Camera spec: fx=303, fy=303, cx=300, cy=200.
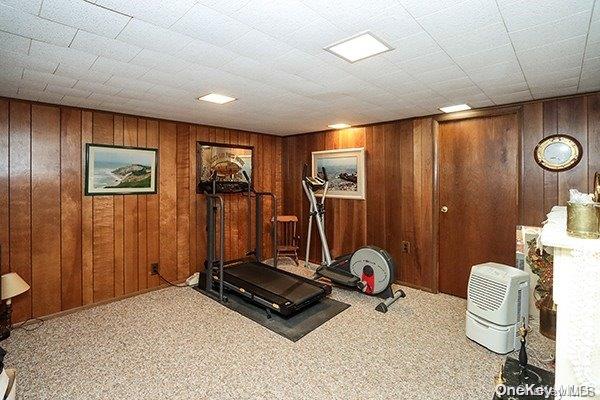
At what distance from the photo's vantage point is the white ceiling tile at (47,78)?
2.27 metres

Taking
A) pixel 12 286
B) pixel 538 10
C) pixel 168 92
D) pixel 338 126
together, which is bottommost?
pixel 12 286

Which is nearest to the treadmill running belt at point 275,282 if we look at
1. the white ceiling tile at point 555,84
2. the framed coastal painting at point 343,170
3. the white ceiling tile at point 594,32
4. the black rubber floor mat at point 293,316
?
the black rubber floor mat at point 293,316

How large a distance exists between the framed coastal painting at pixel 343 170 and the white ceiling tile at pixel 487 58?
2.36 meters

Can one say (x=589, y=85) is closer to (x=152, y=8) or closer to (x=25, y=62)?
(x=152, y=8)

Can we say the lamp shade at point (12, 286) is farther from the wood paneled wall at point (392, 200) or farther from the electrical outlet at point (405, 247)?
the electrical outlet at point (405, 247)

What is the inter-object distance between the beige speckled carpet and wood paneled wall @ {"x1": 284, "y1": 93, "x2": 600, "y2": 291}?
108 centimetres

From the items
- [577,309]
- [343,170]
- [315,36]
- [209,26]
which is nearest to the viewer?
[577,309]

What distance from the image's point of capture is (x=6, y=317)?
9.28 feet

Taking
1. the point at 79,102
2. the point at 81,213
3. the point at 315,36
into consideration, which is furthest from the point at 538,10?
the point at 81,213

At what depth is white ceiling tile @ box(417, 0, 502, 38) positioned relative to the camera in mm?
1408

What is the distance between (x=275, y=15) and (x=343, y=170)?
3.36 m

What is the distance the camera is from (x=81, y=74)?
2.31m

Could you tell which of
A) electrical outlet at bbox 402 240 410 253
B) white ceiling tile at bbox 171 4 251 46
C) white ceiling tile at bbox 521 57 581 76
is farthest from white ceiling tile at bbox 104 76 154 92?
electrical outlet at bbox 402 240 410 253

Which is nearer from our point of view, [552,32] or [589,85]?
[552,32]
